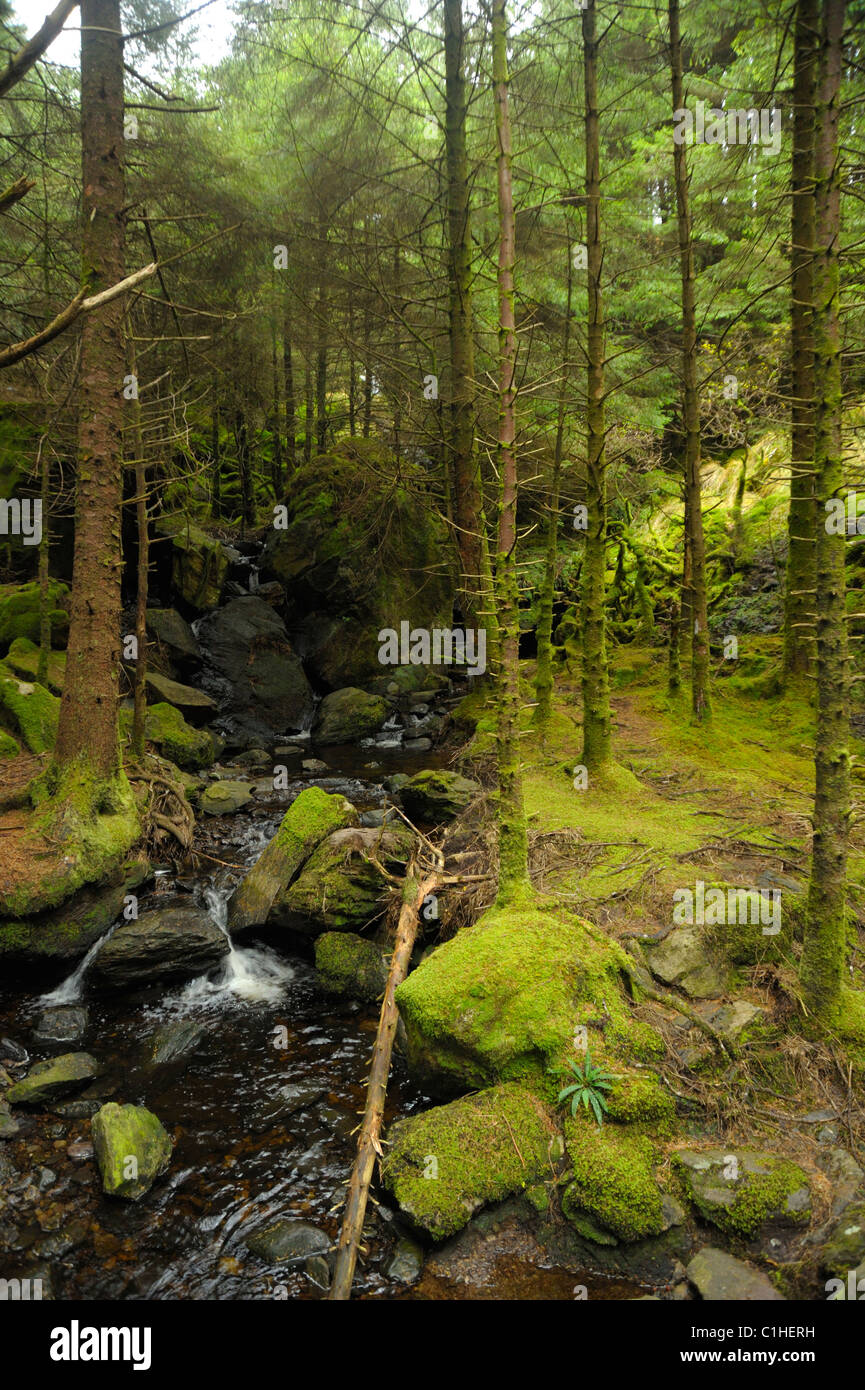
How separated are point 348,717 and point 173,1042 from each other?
1010 cm

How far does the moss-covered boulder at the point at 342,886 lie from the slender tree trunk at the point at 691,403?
15.5 feet

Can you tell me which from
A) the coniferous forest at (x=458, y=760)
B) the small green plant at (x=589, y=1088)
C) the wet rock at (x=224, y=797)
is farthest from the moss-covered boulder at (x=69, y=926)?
the small green plant at (x=589, y=1088)

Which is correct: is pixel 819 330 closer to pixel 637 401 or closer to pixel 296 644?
pixel 637 401

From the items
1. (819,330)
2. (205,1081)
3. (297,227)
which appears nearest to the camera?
(819,330)

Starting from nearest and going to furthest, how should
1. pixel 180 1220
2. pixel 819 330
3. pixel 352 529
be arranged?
1. pixel 819 330
2. pixel 180 1220
3. pixel 352 529

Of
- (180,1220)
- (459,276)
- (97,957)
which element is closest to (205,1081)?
(180,1220)

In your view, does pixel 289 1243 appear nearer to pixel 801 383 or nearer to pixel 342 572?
pixel 801 383

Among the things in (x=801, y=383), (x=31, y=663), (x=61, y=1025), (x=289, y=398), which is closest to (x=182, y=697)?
(x=31, y=663)

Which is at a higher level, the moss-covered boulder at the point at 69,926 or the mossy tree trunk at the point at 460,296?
the mossy tree trunk at the point at 460,296

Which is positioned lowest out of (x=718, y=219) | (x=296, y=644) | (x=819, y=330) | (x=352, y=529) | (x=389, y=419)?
(x=296, y=644)

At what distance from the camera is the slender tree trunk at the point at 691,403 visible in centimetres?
845

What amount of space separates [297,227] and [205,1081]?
1216 cm

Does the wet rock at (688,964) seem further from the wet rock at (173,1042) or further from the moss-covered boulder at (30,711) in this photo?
the moss-covered boulder at (30,711)

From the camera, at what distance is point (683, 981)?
16.3ft
